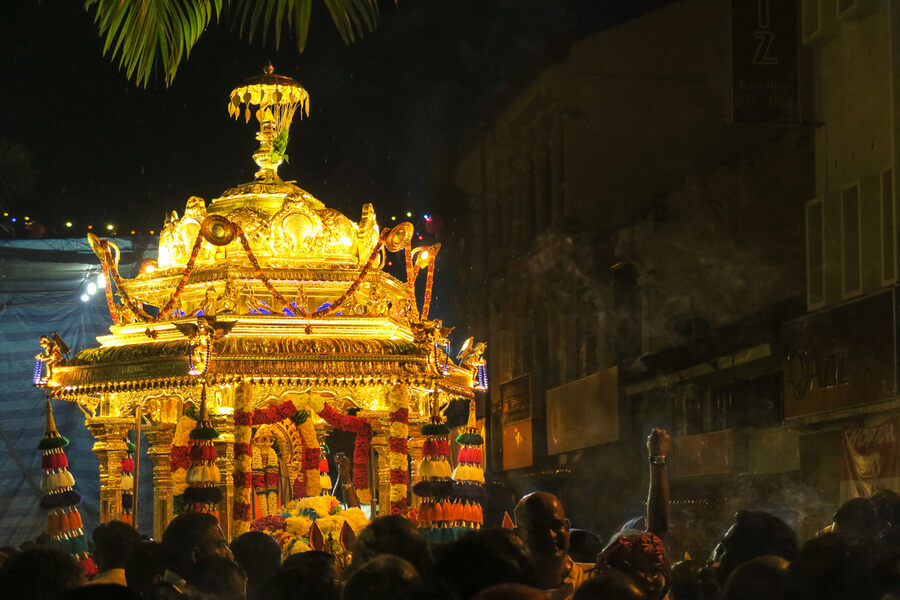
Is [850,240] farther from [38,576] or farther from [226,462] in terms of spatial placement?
[38,576]

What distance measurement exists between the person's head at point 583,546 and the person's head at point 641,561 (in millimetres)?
1900

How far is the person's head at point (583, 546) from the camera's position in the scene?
6875 millimetres

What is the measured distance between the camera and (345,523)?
35.6ft

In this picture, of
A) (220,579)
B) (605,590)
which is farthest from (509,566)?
(220,579)

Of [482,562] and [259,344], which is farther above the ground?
[259,344]

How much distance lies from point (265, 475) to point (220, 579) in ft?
28.2

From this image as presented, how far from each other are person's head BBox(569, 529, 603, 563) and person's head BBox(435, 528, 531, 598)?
9.09 feet

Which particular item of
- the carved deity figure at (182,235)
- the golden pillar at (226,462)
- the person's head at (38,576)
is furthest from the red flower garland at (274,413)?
the person's head at (38,576)

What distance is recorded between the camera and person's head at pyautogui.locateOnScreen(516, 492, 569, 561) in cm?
502

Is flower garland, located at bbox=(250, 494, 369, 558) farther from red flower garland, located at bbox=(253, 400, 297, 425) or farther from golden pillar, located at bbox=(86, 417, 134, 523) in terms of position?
golden pillar, located at bbox=(86, 417, 134, 523)

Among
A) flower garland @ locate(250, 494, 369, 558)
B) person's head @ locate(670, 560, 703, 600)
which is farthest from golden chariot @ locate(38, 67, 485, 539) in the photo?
person's head @ locate(670, 560, 703, 600)

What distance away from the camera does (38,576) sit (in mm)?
4609

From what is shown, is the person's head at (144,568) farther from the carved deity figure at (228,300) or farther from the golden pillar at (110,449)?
the golden pillar at (110,449)

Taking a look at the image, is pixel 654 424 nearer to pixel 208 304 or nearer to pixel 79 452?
pixel 79 452
